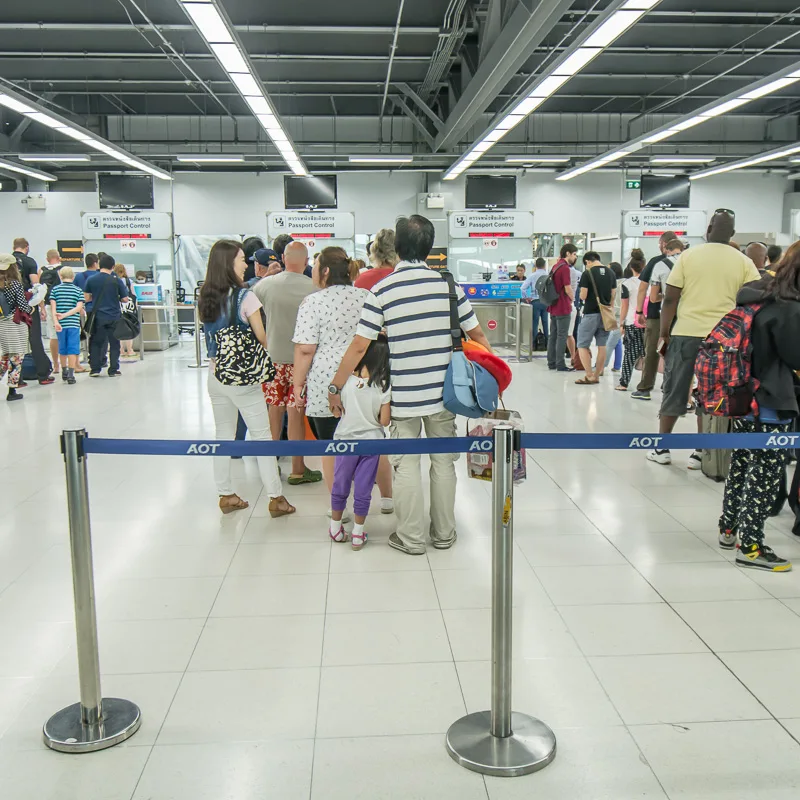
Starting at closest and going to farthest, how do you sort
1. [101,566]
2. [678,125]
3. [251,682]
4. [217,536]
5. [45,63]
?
[251,682] → [101,566] → [217,536] → [678,125] → [45,63]

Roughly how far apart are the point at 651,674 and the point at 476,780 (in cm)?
82

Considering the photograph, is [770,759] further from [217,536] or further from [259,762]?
[217,536]

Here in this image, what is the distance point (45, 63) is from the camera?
1208 centimetres

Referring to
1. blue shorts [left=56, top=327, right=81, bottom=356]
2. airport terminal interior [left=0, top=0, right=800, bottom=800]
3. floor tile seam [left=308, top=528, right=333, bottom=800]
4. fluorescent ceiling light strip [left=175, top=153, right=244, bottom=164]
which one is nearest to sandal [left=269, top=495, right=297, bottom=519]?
airport terminal interior [left=0, top=0, right=800, bottom=800]

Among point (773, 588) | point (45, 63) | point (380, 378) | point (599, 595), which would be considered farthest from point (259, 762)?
point (45, 63)

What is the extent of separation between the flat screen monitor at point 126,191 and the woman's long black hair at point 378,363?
12.1 meters

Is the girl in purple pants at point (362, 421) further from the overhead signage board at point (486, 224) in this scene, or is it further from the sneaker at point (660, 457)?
the overhead signage board at point (486, 224)

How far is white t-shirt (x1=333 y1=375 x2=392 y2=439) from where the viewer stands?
3.80 metres

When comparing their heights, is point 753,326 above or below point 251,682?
above

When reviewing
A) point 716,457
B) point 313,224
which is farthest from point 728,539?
point 313,224

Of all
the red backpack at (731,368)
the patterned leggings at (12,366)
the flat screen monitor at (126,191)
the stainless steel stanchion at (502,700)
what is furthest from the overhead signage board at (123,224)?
the stainless steel stanchion at (502,700)

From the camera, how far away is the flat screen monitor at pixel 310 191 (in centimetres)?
1477

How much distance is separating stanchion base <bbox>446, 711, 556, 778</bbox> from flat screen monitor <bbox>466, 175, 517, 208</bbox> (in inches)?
515

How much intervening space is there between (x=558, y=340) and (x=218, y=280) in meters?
7.50
